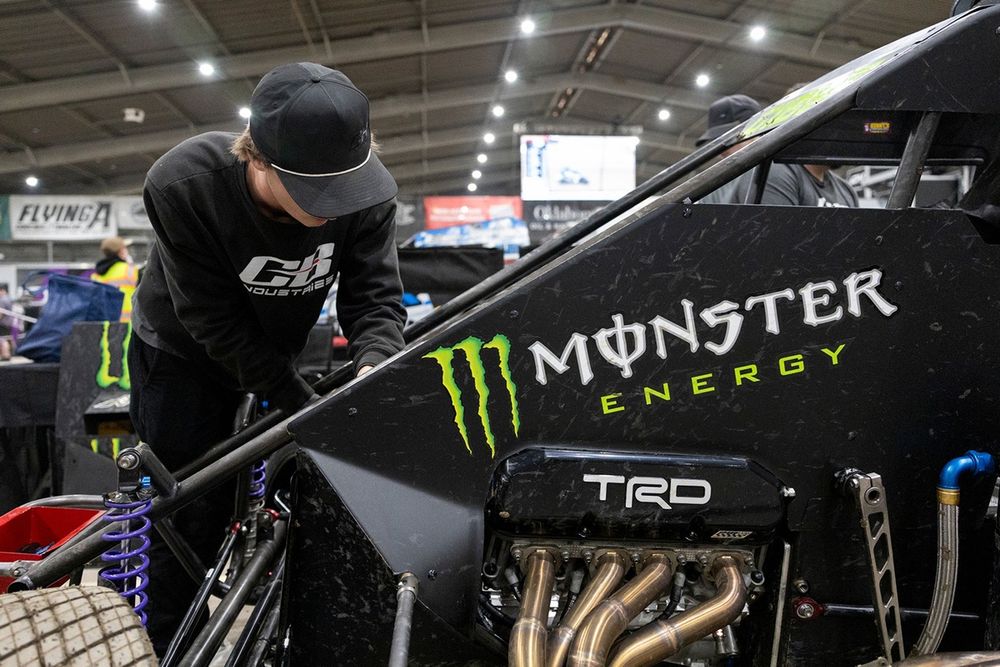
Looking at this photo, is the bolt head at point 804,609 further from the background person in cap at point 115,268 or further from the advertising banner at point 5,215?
the advertising banner at point 5,215

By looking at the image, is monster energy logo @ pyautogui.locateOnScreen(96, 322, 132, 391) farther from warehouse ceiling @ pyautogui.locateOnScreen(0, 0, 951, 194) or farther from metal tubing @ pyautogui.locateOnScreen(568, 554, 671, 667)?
warehouse ceiling @ pyautogui.locateOnScreen(0, 0, 951, 194)

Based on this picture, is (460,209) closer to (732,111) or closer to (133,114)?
(133,114)

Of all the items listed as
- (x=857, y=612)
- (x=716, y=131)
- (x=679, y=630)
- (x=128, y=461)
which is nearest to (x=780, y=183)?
(x=716, y=131)

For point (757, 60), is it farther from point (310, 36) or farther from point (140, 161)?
point (140, 161)

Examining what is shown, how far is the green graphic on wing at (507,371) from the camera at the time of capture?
1157 mm

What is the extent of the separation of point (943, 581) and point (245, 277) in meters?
1.42

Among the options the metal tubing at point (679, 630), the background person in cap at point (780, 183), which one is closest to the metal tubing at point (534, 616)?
the metal tubing at point (679, 630)

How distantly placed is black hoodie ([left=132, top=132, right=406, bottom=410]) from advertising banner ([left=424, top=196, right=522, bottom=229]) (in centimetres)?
1394

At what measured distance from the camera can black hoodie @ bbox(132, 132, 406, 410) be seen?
1495 mm

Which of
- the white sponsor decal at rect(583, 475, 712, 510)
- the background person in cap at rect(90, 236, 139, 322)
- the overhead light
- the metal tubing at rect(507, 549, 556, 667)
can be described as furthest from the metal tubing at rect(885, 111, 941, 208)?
the overhead light

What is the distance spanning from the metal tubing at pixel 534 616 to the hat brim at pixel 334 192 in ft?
→ 2.26

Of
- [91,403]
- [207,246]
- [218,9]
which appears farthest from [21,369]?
[218,9]

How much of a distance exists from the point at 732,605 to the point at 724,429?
27 cm

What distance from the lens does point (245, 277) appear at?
1.57 meters
